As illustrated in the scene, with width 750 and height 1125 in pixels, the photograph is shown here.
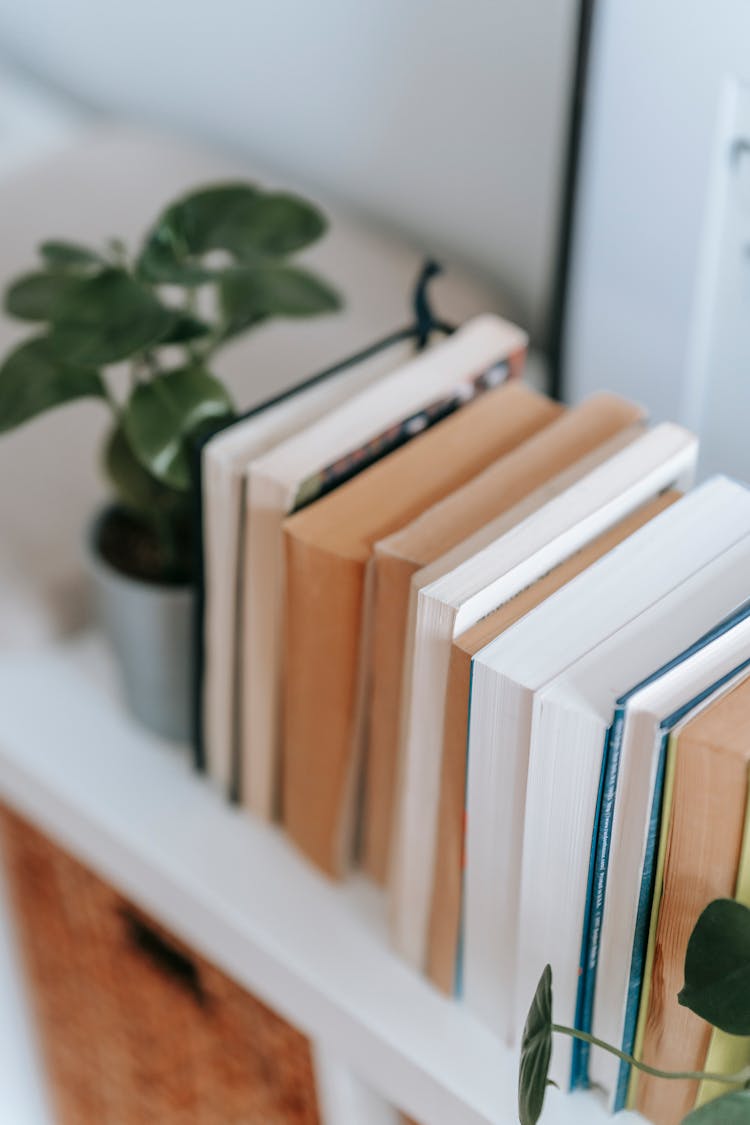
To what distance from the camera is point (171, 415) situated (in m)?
0.63

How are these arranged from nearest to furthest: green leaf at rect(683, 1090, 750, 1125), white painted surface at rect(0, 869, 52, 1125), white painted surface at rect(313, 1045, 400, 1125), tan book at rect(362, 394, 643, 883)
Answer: green leaf at rect(683, 1090, 750, 1125) → tan book at rect(362, 394, 643, 883) → white painted surface at rect(313, 1045, 400, 1125) → white painted surface at rect(0, 869, 52, 1125)

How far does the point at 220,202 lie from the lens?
2.15 ft

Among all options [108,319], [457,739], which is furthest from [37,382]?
[457,739]

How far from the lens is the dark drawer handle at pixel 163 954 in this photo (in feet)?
2.64

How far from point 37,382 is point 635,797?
1.15 ft

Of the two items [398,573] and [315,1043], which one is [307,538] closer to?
[398,573]

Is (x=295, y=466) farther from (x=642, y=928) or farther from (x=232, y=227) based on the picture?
(x=642, y=928)

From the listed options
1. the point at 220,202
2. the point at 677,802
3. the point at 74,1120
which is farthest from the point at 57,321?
the point at 74,1120

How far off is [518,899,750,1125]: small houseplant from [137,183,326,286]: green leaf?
1.19 feet

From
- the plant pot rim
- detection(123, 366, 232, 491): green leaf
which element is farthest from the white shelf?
detection(123, 366, 232, 491): green leaf

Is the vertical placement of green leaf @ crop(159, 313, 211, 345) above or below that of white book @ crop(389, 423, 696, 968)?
above

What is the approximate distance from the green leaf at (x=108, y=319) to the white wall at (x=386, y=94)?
39 centimetres

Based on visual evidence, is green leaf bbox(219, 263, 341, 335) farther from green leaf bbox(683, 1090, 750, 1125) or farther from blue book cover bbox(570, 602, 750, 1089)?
green leaf bbox(683, 1090, 750, 1125)

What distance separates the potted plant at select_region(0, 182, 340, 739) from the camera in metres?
0.61
